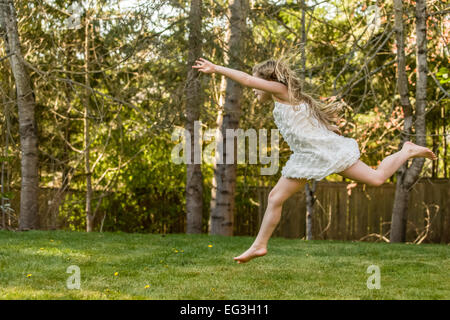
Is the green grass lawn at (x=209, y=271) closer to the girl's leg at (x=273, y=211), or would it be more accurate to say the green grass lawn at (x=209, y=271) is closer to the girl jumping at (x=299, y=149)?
the girl's leg at (x=273, y=211)

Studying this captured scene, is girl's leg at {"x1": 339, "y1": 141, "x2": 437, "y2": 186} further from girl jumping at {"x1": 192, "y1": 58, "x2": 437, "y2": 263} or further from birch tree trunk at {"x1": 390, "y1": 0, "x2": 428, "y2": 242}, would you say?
birch tree trunk at {"x1": 390, "y1": 0, "x2": 428, "y2": 242}

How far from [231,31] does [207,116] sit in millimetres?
1643

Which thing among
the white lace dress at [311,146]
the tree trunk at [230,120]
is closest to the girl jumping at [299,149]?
the white lace dress at [311,146]

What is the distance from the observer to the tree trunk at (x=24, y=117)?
8.24 m

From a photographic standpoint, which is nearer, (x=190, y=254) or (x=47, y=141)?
(x=190, y=254)

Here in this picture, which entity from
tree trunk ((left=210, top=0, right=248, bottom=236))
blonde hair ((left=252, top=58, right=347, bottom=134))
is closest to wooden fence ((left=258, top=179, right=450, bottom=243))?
tree trunk ((left=210, top=0, right=248, bottom=236))

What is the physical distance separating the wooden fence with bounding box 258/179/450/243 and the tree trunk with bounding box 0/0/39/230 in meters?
4.80

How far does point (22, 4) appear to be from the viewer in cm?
893

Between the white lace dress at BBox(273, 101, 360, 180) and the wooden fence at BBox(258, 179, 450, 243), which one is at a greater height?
the white lace dress at BBox(273, 101, 360, 180)

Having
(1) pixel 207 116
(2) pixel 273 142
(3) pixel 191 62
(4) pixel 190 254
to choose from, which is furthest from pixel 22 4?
(4) pixel 190 254

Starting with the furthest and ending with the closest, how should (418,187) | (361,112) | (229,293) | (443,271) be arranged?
(361,112) < (418,187) < (443,271) < (229,293)

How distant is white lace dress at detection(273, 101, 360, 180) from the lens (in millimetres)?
4199

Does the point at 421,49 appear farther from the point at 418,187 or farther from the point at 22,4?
the point at 22,4

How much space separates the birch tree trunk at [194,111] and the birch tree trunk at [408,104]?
9.35 feet
